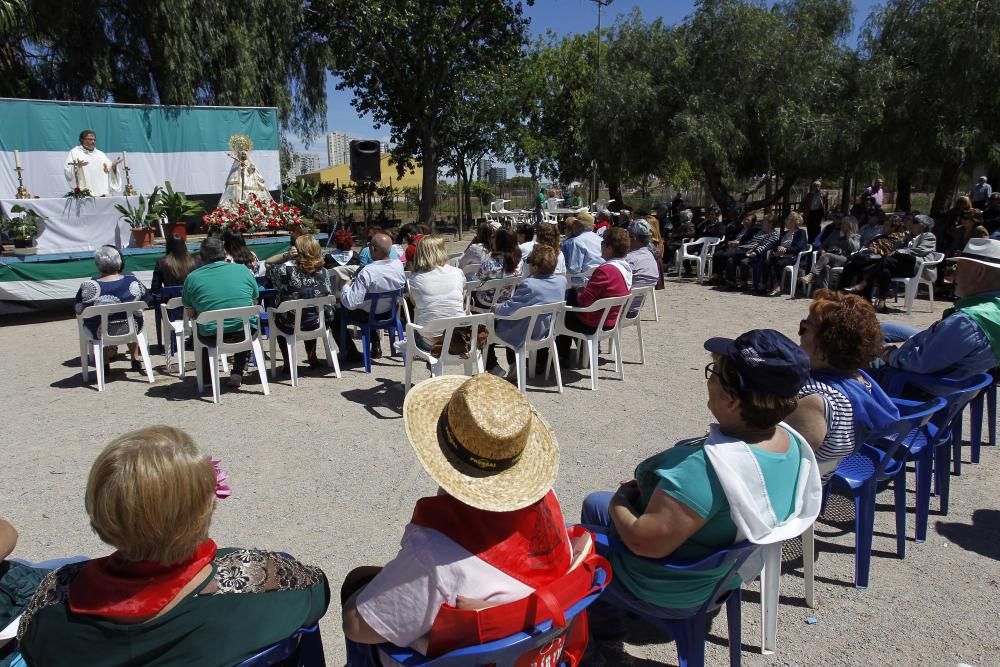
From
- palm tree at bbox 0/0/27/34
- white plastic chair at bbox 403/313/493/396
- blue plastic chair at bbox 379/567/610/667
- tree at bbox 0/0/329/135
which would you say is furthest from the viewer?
tree at bbox 0/0/329/135

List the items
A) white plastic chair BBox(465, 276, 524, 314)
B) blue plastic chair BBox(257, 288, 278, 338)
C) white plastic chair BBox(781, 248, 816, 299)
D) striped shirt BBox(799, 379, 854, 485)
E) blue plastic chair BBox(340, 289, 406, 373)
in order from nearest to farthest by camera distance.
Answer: striped shirt BBox(799, 379, 854, 485)
blue plastic chair BBox(340, 289, 406, 373)
blue plastic chair BBox(257, 288, 278, 338)
white plastic chair BBox(465, 276, 524, 314)
white plastic chair BBox(781, 248, 816, 299)

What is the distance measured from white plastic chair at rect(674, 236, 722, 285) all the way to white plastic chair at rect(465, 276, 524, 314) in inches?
229

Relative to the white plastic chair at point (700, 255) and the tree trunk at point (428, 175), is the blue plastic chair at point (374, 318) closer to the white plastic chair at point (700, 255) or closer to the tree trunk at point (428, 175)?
the white plastic chair at point (700, 255)

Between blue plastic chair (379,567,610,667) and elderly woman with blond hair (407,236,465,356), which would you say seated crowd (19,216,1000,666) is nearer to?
blue plastic chair (379,567,610,667)

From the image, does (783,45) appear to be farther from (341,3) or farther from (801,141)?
(341,3)

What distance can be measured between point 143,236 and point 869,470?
1095 centimetres

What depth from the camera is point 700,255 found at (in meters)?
11.8

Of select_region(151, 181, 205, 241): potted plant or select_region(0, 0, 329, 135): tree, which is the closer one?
select_region(151, 181, 205, 241): potted plant

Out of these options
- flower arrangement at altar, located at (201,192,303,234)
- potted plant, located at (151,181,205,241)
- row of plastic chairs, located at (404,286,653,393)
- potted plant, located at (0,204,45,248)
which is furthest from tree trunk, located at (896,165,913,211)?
potted plant, located at (0,204,45,248)

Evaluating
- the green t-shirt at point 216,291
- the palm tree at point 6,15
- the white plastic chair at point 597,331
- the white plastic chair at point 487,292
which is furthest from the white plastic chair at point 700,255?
the palm tree at point 6,15

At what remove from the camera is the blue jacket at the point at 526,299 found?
209 inches

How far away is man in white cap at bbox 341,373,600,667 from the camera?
1.58 m

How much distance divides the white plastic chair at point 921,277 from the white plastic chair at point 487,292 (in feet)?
17.0

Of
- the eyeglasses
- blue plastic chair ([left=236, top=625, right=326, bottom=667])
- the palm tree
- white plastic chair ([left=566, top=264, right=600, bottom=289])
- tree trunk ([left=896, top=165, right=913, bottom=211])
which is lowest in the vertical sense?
blue plastic chair ([left=236, top=625, right=326, bottom=667])
